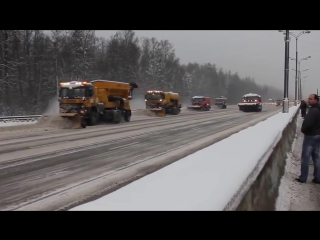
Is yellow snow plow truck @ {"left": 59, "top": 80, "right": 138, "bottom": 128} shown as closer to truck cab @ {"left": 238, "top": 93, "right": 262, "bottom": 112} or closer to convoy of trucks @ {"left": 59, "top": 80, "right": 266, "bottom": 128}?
convoy of trucks @ {"left": 59, "top": 80, "right": 266, "bottom": 128}

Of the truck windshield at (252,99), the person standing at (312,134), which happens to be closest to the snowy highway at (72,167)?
the person standing at (312,134)

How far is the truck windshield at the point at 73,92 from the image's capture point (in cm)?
2461

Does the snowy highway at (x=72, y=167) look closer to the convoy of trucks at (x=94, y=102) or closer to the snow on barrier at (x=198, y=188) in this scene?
the snow on barrier at (x=198, y=188)

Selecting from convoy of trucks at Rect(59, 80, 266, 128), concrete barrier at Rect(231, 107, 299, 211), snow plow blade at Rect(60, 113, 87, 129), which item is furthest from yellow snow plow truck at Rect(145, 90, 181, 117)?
concrete barrier at Rect(231, 107, 299, 211)

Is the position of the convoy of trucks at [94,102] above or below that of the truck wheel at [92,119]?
above

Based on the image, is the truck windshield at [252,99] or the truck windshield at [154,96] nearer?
the truck windshield at [154,96]

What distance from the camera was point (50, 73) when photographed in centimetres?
5544

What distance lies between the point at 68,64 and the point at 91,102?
3362cm

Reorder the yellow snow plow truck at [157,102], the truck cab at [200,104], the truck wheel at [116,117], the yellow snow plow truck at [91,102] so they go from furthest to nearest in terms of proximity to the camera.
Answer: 1. the truck cab at [200,104]
2. the yellow snow plow truck at [157,102]
3. the truck wheel at [116,117]
4. the yellow snow plow truck at [91,102]

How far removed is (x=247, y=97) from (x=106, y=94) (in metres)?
32.2

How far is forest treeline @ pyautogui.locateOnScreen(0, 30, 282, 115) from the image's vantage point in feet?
148

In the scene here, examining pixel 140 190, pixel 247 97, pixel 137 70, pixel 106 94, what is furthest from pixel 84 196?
pixel 137 70
